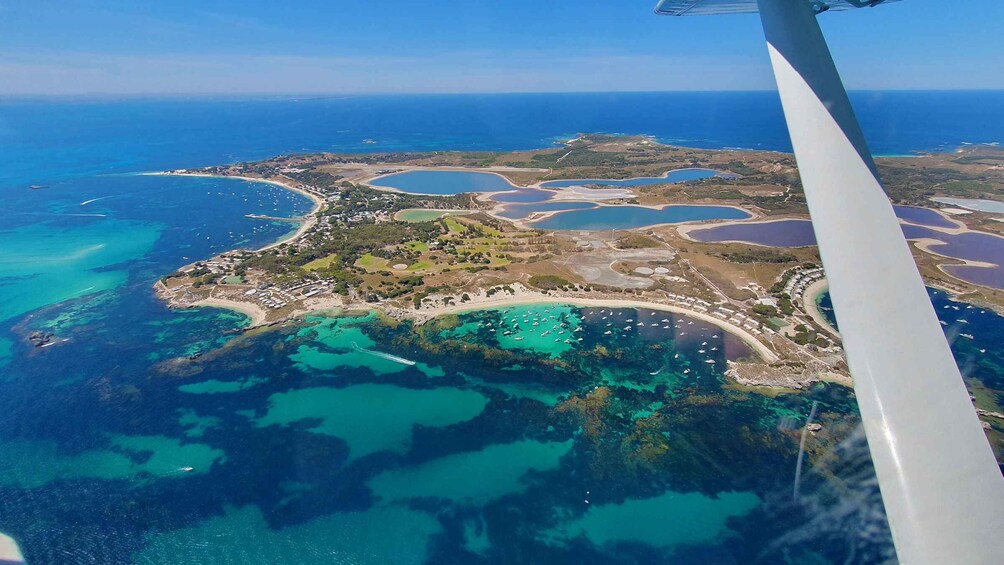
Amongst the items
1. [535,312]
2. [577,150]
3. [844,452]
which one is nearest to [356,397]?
[535,312]

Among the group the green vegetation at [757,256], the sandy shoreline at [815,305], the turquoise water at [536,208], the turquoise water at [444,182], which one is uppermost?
the turquoise water at [444,182]

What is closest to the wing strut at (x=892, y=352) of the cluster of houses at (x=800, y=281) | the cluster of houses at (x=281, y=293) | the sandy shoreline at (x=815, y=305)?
the sandy shoreline at (x=815, y=305)

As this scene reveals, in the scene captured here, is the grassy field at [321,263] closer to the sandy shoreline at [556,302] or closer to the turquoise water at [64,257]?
the sandy shoreline at [556,302]

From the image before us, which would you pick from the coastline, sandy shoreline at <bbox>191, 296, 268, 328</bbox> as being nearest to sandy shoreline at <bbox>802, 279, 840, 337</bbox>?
sandy shoreline at <bbox>191, 296, 268, 328</bbox>

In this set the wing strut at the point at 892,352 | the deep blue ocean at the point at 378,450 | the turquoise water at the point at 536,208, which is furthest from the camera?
the turquoise water at the point at 536,208

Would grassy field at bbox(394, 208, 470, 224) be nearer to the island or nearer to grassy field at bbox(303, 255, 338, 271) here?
the island

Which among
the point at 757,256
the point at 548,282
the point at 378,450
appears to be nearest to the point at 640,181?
the point at 757,256

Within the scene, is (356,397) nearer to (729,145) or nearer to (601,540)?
(601,540)
